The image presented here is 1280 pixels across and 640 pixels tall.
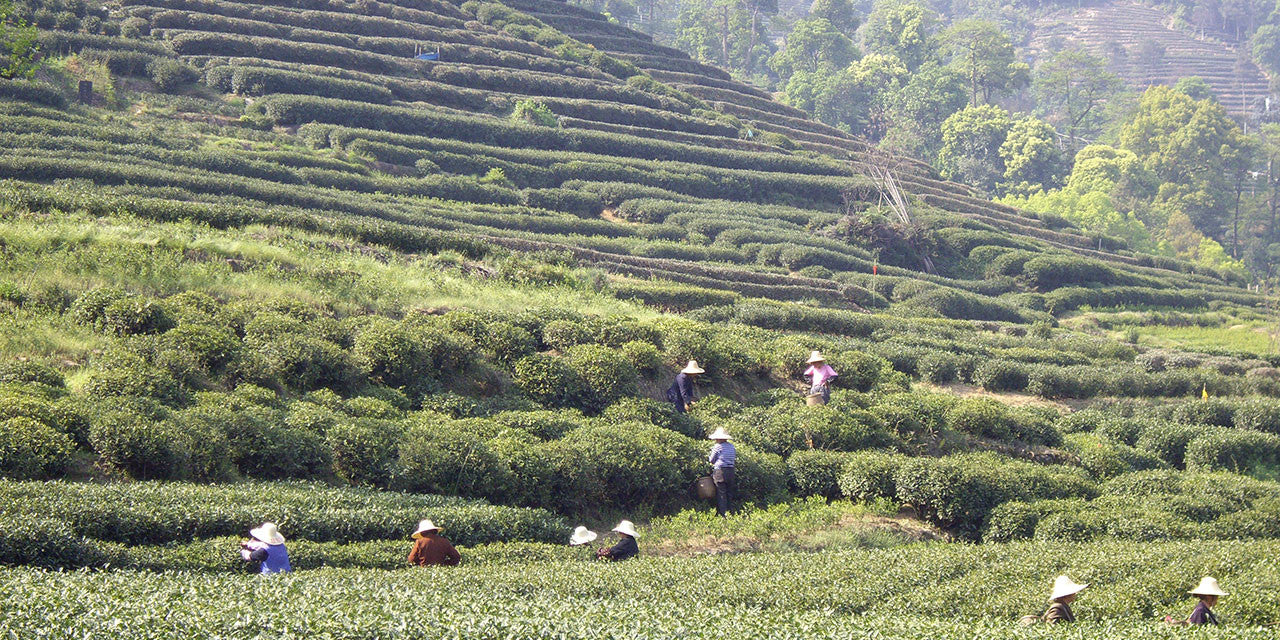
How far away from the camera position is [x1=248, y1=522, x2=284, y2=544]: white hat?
1058cm

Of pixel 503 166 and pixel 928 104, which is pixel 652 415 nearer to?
pixel 503 166

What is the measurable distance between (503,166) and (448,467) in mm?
31474

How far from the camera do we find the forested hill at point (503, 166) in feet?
107

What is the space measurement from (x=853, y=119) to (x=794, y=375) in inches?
3171

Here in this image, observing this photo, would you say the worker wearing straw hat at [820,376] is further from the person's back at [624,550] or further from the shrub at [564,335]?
the person's back at [624,550]

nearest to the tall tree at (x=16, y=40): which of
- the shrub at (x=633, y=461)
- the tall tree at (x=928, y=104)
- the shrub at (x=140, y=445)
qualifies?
the shrub at (x=140, y=445)

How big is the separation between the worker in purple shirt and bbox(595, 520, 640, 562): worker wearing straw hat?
271cm

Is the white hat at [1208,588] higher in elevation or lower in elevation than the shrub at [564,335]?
higher

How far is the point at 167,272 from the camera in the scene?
19031 mm

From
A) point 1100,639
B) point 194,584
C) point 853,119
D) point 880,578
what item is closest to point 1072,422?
point 880,578

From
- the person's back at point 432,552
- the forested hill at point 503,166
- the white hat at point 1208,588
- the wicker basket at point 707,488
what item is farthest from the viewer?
the forested hill at point 503,166

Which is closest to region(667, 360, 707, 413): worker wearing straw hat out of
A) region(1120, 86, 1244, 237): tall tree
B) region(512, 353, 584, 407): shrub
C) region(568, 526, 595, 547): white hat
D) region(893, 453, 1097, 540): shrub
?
region(512, 353, 584, 407): shrub

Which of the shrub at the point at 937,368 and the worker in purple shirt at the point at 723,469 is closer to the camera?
the worker in purple shirt at the point at 723,469

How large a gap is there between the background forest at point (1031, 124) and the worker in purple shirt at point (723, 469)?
6169 centimetres
